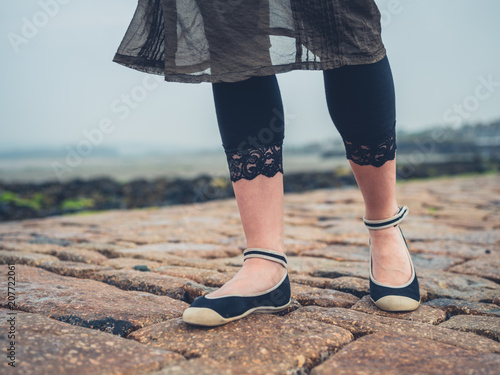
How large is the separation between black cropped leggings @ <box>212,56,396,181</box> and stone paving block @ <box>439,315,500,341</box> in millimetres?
529

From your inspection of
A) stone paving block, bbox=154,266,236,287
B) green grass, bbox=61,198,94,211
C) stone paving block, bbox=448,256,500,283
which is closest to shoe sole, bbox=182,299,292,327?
stone paving block, bbox=154,266,236,287

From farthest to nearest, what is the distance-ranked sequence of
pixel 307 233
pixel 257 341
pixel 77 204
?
pixel 77 204 < pixel 307 233 < pixel 257 341

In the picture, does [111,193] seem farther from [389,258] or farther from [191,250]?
[389,258]

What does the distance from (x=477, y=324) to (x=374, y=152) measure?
0.59m

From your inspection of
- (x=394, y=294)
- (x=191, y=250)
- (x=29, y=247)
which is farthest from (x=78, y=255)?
(x=394, y=294)

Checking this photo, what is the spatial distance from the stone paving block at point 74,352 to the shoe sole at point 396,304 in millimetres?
699

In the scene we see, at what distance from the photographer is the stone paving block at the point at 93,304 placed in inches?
46.7

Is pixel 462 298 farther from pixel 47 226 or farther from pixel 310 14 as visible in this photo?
pixel 47 226

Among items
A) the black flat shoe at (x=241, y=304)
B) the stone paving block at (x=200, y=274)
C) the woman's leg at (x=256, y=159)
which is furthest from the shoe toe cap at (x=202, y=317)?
the stone paving block at (x=200, y=274)

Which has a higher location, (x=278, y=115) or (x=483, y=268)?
(x=278, y=115)

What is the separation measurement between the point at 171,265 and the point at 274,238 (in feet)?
2.75

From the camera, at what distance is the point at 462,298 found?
5.11 feet

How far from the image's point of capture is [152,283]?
5.25 feet

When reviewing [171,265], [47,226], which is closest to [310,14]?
[171,265]
